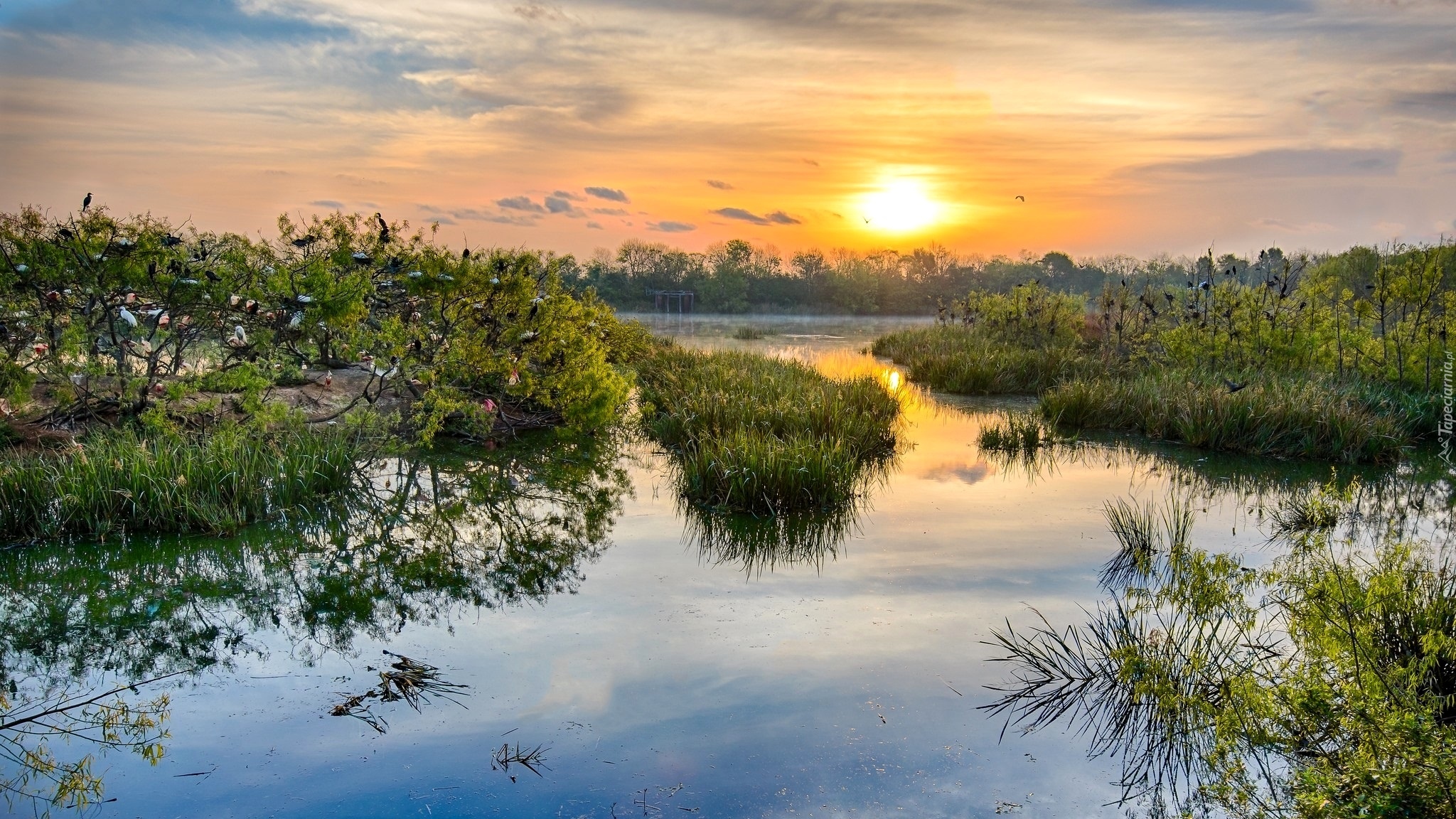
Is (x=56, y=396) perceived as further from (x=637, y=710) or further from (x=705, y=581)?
(x=637, y=710)

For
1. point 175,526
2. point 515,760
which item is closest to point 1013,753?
point 515,760

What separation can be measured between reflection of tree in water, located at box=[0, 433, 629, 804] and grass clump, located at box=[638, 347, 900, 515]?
1.12 m

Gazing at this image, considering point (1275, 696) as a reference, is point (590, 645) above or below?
below

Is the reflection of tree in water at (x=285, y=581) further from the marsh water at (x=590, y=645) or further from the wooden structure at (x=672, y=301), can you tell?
the wooden structure at (x=672, y=301)

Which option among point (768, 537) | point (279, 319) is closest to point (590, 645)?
point (768, 537)

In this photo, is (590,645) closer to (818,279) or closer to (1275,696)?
(1275,696)

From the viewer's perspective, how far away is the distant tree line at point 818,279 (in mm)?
61406

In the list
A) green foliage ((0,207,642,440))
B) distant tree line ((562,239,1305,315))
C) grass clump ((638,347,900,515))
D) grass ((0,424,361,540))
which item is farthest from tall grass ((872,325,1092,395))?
distant tree line ((562,239,1305,315))

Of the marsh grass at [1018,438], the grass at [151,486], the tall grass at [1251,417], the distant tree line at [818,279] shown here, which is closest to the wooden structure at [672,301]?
the distant tree line at [818,279]

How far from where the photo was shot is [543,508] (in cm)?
838

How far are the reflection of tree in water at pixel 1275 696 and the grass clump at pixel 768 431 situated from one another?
326 cm

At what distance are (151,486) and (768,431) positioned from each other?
19.4 feet

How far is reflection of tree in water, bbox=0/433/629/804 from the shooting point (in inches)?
196

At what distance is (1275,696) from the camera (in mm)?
3699
